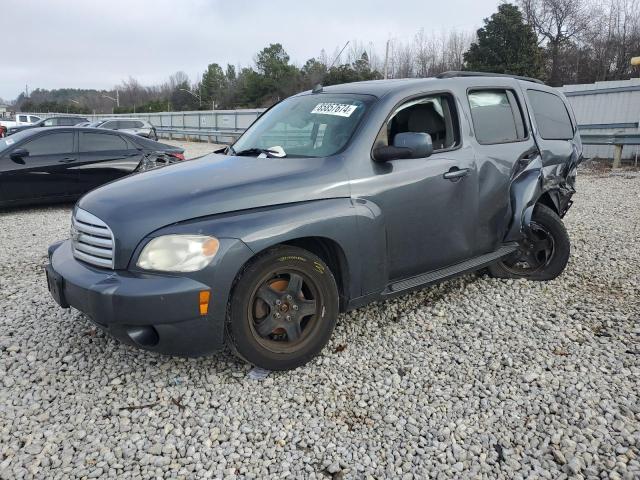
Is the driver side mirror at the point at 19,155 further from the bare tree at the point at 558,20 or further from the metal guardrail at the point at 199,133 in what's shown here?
the bare tree at the point at 558,20

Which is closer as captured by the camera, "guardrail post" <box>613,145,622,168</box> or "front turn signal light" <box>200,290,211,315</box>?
"front turn signal light" <box>200,290,211,315</box>

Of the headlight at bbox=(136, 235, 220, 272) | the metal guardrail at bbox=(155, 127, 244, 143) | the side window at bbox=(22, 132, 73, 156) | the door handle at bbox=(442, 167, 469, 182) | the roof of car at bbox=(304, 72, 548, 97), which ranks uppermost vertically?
the metal guardrail at bbox=(155, 127, 244, 143)

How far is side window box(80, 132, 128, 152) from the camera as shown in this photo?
29.8 ft

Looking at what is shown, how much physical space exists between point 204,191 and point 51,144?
698cm

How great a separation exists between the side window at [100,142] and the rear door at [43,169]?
0.18 metres

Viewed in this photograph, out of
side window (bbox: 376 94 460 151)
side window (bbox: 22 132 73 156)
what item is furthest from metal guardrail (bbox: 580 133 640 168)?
side window (bbox: 22 132 73 156)

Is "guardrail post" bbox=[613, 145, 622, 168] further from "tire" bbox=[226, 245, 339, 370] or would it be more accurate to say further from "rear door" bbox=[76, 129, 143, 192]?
"tire" bbox=[226, 245, 339, 370]

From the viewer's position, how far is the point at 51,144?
345 inches

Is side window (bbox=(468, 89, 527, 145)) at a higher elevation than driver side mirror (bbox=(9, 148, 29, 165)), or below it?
Result: higher

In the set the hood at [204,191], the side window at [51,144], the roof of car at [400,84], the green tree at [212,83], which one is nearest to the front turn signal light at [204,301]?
the hood at [204,191]

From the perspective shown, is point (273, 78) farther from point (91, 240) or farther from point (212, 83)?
point (91, 240)

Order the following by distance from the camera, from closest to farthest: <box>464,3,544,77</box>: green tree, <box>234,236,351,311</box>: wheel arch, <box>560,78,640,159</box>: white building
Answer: <box>234,236,351,311</box>: wheel arch
<box>560,78,640,159</box>: white building
<box>464,3,544,77</box>: green tree

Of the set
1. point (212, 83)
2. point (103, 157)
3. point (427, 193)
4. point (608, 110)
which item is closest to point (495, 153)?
point (427, 193)

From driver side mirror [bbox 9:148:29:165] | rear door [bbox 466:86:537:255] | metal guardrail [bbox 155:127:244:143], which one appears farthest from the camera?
metal guardrail [bbox 155:127:244:143]
